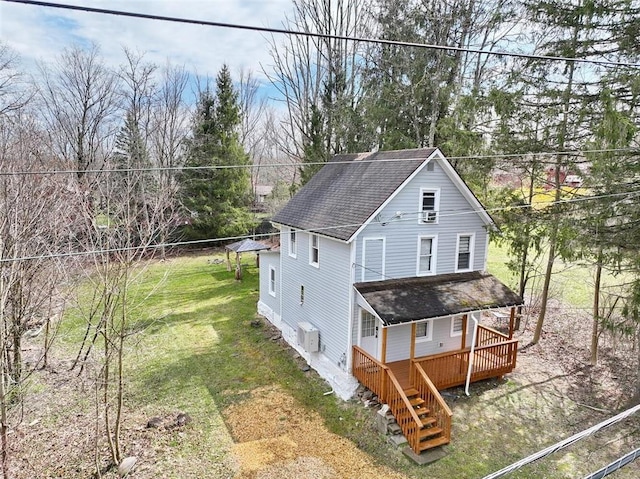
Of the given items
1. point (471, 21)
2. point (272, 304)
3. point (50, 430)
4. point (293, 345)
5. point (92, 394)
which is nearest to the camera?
point (50, 430)

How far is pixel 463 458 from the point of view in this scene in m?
9.14

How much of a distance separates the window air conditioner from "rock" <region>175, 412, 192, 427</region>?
8.58 metres

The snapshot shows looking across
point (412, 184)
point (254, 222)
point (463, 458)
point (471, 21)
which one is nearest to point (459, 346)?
point (463, 458)

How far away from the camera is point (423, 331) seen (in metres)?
12.5

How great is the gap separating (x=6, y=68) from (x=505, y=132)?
18375 mm

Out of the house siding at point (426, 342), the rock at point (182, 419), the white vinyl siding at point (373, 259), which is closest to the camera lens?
the rock at point (182, 419)

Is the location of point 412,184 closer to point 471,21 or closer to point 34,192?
point 34,192

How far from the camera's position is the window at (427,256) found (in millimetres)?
12570

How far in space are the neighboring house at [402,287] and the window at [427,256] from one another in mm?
32

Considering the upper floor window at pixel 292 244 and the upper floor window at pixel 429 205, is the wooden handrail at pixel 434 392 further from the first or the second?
the upper floor window at pixel 292 244

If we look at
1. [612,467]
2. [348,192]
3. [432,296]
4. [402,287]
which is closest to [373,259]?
[402,287]

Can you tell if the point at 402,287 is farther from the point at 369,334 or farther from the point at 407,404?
the point at 407,404

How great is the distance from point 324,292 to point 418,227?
11.7 feet

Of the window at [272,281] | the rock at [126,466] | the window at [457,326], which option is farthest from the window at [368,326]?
the rock at [126,466]
